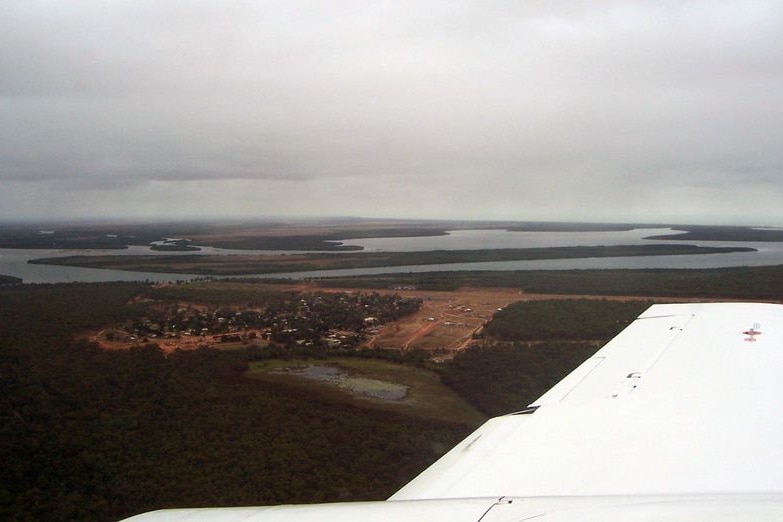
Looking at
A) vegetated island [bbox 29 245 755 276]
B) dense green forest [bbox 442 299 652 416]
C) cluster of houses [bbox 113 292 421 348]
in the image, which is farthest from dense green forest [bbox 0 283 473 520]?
vegetated island [bbox 29 245 755 276]

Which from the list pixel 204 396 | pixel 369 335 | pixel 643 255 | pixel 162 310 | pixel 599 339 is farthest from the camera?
pixel 643 255

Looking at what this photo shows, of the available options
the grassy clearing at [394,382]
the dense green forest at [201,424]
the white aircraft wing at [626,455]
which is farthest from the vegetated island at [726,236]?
the white aircraft wing at [626,455]

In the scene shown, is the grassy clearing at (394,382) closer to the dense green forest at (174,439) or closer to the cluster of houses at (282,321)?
the dense green forest at (174,439)

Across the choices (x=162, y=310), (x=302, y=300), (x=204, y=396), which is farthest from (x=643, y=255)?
(x=204, y=396)

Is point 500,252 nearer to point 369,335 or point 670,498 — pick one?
point 369,335

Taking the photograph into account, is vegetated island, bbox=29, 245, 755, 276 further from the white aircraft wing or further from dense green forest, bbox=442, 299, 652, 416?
the white aircraft wing
